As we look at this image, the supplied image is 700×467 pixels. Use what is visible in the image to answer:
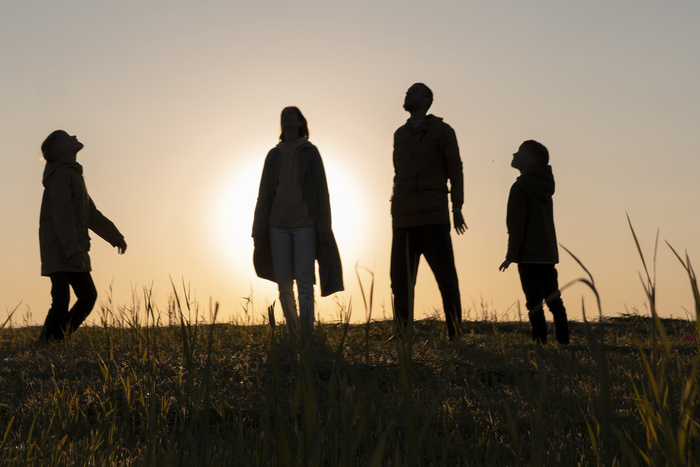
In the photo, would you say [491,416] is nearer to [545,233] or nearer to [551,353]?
[551,353]

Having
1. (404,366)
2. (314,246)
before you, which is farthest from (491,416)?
(314,246)

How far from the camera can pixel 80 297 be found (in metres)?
6.70

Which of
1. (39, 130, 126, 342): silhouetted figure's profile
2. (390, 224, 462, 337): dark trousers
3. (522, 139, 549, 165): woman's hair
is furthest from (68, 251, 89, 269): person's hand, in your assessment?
(522, 139, 549, 165): woman's hair

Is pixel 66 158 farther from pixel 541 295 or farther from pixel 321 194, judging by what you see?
pixel 541 295

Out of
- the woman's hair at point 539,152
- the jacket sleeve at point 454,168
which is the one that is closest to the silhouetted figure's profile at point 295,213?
the jacket sleeve at point 454,168

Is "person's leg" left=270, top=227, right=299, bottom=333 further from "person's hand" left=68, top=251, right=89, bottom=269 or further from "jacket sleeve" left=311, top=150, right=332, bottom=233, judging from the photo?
"person's hand" left=68, top=251, right=89, bottom=269

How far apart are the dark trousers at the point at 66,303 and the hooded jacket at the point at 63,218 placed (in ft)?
0.39

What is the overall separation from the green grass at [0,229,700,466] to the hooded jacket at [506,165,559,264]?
1096 mm

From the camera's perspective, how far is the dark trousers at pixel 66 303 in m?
6.45

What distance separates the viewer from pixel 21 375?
4457 mm

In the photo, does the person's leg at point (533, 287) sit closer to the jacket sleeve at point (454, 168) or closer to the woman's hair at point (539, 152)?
the jacket sleeve at point (454, 168)

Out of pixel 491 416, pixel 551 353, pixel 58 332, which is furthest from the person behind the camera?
pixel 58 332

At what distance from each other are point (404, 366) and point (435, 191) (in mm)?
5646

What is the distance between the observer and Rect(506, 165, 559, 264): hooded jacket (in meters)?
6.80
